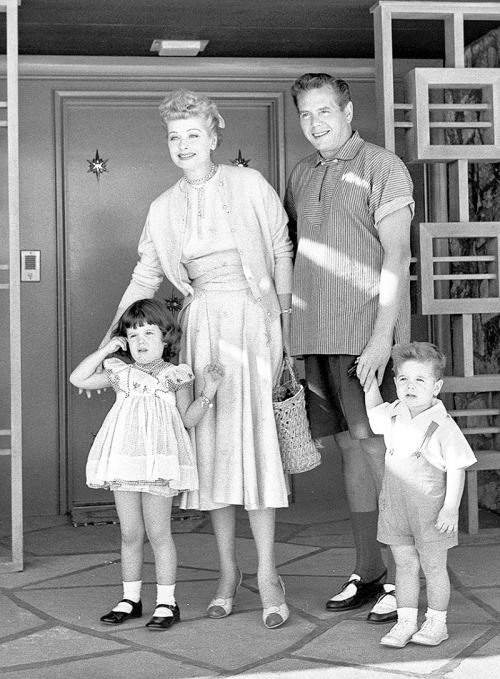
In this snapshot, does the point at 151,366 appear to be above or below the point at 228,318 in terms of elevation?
below

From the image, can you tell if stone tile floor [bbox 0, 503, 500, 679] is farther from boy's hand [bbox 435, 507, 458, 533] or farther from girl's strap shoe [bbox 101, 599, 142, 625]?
boy's hand [bbox 435, 507, 458, 533]

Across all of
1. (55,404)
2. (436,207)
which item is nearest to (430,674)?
(436,207)

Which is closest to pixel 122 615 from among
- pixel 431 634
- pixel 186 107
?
pixel 431 634

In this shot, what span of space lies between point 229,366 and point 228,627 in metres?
0.87

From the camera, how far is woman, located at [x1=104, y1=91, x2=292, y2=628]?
3279 mm

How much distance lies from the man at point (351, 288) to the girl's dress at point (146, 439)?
1.69ft

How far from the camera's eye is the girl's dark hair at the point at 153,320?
10.8 feet

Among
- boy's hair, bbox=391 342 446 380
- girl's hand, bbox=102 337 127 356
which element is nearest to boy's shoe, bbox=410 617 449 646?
boy's hair, bbox=391 342 446 380

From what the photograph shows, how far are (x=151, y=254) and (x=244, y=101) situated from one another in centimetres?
231

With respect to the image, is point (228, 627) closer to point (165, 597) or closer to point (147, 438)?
point (165, 597)

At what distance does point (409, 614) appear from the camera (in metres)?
3.06

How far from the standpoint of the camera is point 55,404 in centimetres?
540

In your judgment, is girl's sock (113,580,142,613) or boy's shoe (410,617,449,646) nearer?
boy's shoe (410,617,449,646)

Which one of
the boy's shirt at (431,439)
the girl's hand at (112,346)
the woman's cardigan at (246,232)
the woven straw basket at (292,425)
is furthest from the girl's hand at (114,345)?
the boy's shirt at (431,439)
